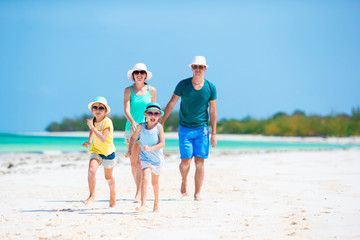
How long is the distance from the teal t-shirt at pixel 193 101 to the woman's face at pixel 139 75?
55 cm

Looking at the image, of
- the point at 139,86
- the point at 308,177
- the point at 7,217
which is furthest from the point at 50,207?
the point at 308,177

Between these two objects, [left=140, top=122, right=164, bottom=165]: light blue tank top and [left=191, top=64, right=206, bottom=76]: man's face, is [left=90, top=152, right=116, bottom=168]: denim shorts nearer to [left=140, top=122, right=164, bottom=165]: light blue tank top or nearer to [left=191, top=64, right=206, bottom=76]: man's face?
[left=140, top=122, right=164, bottom=165]: light blue tank top

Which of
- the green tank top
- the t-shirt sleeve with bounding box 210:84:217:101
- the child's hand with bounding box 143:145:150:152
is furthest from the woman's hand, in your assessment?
the t-shirt sleeve with bounding box 210:84:217:101

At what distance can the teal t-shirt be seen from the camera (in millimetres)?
5613

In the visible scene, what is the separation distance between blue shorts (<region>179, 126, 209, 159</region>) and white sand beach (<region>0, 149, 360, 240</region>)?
0.62 m

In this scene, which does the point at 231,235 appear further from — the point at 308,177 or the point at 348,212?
the point at 308,177

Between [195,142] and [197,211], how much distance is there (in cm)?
129

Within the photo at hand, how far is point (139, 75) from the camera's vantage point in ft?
17.6

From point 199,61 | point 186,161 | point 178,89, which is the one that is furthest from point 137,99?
point 186,161

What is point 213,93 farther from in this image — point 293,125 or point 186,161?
point 293,125

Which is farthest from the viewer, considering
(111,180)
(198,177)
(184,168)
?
(184,168)

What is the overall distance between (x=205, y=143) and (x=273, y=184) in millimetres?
1943

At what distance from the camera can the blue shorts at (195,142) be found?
5.64 metres

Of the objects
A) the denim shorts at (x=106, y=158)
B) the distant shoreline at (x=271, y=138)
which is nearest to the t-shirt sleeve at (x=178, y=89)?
the denim shorts at (x=106, y=158)
